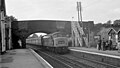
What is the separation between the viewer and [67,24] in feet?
180

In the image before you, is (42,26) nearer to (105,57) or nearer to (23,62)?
(105,57)

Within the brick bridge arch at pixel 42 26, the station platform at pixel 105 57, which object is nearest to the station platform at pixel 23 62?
the station platform at pixel 105 57

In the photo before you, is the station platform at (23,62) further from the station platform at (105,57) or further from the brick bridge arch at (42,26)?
the brick bridge arch at (42,26)

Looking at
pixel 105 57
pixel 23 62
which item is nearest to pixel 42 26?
pixel 105 57

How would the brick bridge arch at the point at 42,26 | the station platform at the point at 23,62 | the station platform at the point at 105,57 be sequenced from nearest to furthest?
the station platform at the point at 23,62 → the station platform at the point at 105,57 → the brick bridge arch at the point at 42,26

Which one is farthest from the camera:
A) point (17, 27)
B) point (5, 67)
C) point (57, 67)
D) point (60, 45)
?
point (17, 27)

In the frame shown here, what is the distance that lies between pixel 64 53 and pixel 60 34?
9.32ft

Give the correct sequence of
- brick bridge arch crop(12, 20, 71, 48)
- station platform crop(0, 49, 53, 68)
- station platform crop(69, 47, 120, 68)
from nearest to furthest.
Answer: station platform crop(0, 49, 53, 68), station platform crop(69, 47, 120, 68), brick bridge arch crop(12, 20, 71, 48)

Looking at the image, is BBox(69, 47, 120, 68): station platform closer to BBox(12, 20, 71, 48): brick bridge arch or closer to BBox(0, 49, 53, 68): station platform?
BBox(0, 49, 53, 68): station platform

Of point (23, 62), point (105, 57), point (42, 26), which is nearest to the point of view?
point (23, 62)

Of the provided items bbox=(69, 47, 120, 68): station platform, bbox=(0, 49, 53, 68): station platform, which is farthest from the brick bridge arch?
bbox=(0, 49, 53, 68): station platform

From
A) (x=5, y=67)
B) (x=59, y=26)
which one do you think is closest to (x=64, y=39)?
(x=5, y=67)

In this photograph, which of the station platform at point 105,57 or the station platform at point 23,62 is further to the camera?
the station platform at point 105,57

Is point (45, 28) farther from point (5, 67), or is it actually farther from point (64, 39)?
point (5, 67)
